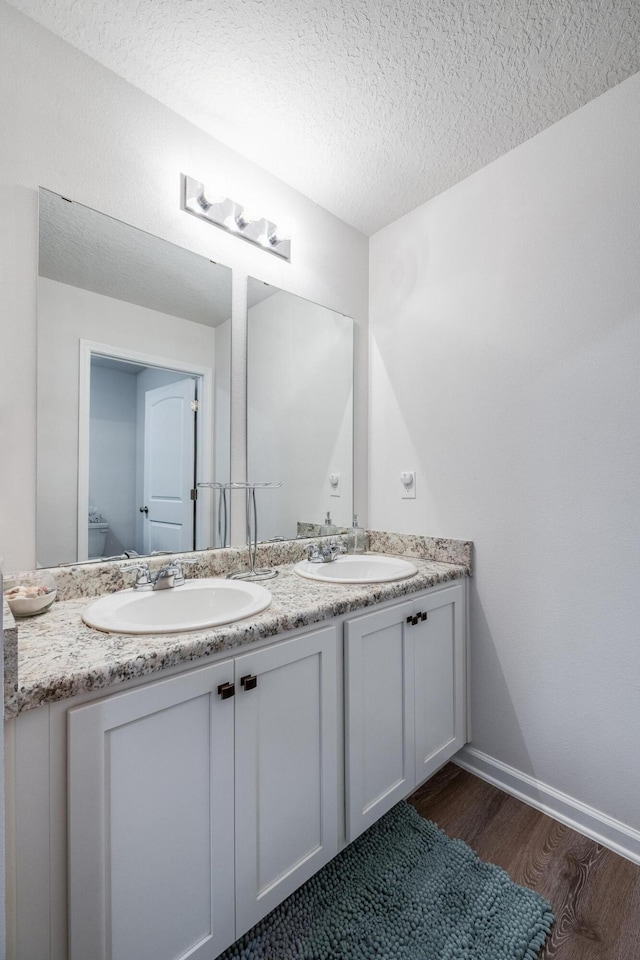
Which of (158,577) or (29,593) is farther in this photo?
(158,577)

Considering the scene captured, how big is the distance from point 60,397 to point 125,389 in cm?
19

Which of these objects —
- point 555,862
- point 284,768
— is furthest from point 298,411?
point 555,862

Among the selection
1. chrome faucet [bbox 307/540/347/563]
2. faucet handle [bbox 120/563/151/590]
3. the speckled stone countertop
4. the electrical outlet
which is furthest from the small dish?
the electrical outlet

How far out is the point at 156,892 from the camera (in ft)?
2.78

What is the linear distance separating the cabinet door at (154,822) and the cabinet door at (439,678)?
758 millimetres

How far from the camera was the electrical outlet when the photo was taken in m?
1.95

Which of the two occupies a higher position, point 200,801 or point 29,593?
point 29,593

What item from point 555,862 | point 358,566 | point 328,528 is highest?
point 328,528

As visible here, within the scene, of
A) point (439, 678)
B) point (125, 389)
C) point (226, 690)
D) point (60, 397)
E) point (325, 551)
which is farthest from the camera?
point (325, 551)

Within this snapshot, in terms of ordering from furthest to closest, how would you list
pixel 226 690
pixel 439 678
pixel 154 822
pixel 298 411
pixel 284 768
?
1. pixel 298 411
2. pixel 439 678
3. pixel 284 768
4. pixel 226 690
5. pixel 154 822

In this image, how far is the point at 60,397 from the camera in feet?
4.06

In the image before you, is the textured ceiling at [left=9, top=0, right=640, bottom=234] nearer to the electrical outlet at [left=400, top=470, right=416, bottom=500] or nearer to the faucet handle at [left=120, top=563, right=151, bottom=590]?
the electrical outlet at [left=400, top=470, right=416, bottom=500]

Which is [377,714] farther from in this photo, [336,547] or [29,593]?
[29,593]

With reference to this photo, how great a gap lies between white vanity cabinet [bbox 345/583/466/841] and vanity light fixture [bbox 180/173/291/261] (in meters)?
1.47
